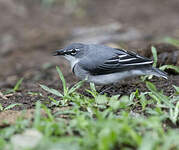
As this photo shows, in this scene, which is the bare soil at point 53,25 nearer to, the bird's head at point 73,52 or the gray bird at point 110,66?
the bird's head at point 73,52

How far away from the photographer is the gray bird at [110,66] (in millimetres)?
5590

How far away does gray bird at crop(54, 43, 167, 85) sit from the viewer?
5.59m

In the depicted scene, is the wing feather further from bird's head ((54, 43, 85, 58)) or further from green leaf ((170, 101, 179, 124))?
green leaf ((170, 101, 179, 124))

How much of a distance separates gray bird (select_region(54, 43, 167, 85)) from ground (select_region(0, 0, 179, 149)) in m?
1.95

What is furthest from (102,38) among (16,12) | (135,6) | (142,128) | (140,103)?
(142,128)

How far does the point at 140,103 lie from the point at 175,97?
0.53 meters

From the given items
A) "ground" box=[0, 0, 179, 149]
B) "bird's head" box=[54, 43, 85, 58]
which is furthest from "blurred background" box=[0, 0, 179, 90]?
"bird's head" box=[54, 43, 85, 58]

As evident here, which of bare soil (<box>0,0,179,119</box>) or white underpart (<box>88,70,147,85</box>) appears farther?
bare soil (<box>0,0,179,119</box>)

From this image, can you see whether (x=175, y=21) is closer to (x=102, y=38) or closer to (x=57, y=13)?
(x=102, y=38)

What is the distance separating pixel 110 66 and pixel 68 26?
6.84m

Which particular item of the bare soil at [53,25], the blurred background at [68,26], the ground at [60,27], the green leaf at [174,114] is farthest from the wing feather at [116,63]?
the blurred background at [68,26]

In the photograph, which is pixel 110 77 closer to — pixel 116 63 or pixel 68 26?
pixel 116 63

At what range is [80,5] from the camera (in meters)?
13.0

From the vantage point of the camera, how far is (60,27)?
12227mm
